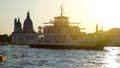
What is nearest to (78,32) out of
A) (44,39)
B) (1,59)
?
(44,39)

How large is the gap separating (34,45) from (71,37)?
47.4ft

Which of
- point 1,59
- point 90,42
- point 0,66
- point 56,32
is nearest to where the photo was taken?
point 0,66

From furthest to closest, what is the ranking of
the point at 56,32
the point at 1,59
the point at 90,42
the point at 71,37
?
the point at 56,32 < the point at 71,37 < the point at 90,42 < the point at 1,59

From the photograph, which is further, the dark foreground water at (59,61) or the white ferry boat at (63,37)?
the white ferry boat at (63,37)

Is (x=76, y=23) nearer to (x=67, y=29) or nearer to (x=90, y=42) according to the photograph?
(x=67, y=29)

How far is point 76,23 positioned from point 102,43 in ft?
59.5

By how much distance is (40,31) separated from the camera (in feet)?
474

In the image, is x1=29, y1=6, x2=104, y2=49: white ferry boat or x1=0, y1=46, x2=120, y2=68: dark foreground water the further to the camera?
x1=29, y1=6, x2=104, y2=49: white ferry boat

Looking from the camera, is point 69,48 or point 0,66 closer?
point 0,66

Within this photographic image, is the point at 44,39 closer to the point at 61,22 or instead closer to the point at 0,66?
the point at 61,22

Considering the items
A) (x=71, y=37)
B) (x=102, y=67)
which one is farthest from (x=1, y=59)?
(x=71, y=37)

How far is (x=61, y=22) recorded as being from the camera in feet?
462

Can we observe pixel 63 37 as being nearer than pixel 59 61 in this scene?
No

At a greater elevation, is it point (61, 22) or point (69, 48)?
point (61, 22)
